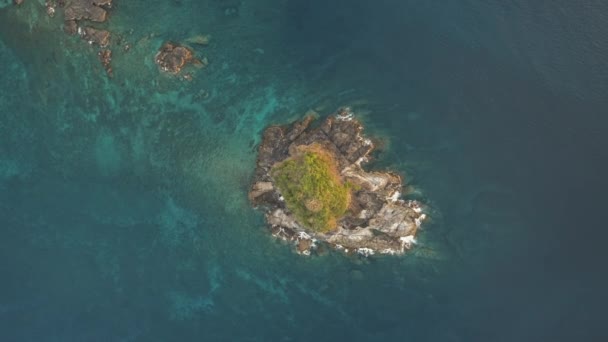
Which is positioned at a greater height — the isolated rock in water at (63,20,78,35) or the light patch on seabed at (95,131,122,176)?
the isolated rock in water at (63,20,78,35)

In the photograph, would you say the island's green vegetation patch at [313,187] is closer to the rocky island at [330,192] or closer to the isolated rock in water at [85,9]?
the rocky island at [330,192]

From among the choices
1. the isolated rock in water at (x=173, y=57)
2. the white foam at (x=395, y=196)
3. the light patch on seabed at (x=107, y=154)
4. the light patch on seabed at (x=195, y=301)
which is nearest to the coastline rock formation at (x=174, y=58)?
the isolated rock in water at (x=173, y=57)

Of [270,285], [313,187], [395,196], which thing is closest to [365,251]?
[395,196]

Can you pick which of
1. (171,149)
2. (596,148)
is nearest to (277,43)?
(171,149)

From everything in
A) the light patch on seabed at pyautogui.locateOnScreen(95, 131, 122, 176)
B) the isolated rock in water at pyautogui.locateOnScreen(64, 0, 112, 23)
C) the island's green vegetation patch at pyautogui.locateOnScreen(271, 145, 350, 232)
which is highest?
the isolated rock in water at pyautogui.locateOnScreen(64, 0, 112, 23)

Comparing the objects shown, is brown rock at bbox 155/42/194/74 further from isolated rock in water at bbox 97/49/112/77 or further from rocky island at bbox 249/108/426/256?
rocky island at bbox 249/108/426/256

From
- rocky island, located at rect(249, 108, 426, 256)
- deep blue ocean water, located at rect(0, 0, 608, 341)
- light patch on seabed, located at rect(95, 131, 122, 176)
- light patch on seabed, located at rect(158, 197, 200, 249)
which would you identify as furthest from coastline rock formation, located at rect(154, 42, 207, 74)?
light patch on seabed, located at rect(158, 197, 200, 249)
